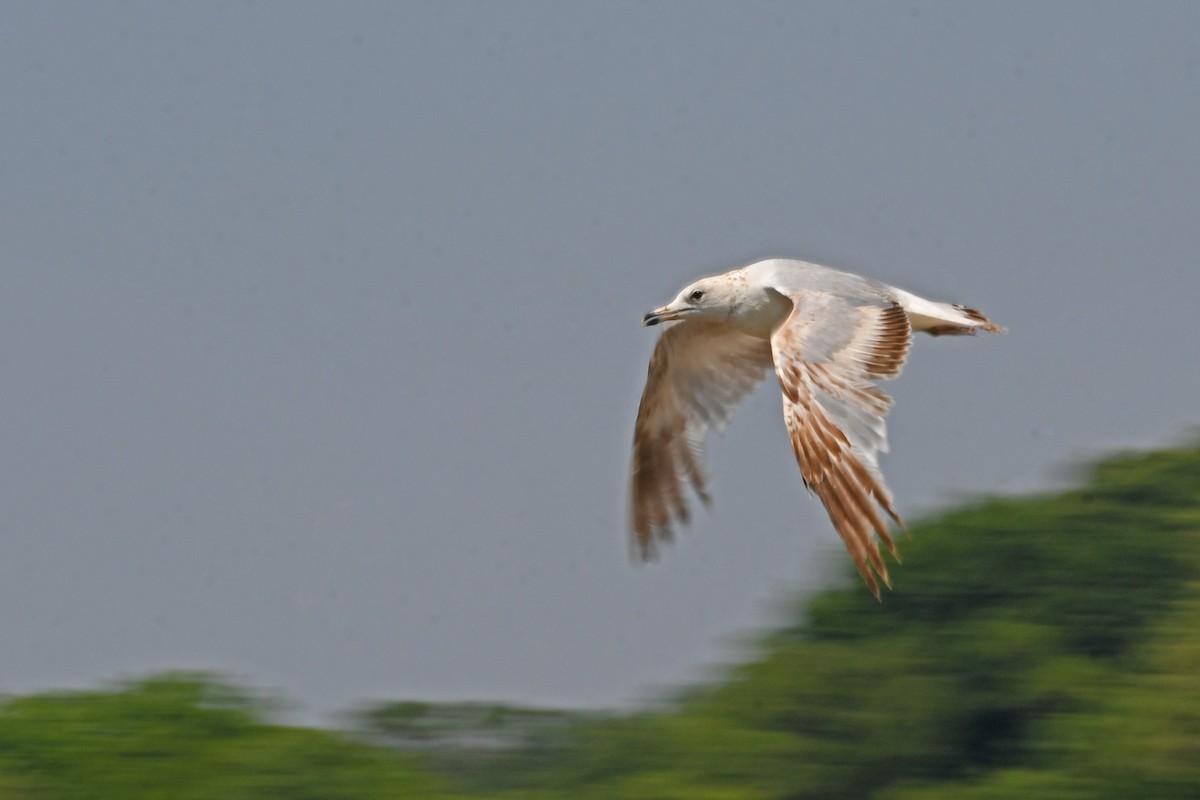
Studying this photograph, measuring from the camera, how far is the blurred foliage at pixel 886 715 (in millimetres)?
11914

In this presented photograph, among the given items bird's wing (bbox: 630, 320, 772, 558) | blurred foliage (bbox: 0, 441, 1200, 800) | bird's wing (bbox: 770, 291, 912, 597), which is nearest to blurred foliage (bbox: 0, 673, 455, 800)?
blurred foliage (bbox: 0, 441, 1200, 800)

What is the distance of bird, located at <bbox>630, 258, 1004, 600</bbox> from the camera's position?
902cm

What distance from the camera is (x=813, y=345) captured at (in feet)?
31.3

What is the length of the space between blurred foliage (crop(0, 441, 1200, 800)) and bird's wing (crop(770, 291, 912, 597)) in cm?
348

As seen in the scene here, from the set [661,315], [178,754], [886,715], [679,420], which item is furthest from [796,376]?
[886,715]

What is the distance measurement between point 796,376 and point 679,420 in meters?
3.10

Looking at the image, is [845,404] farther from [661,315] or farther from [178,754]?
[178,754]

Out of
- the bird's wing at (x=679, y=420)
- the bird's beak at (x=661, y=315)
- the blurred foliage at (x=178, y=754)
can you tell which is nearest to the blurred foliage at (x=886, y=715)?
the blurred foliage at (x=178, y=754)

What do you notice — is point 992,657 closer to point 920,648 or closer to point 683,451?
point 920,648

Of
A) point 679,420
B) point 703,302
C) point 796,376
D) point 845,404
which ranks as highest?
point 703,302

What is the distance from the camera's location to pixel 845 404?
9180mm

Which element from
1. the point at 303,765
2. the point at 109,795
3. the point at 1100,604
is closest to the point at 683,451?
the point at 303,765

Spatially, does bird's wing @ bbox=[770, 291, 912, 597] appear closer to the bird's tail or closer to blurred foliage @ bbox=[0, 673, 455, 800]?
the bird's tail

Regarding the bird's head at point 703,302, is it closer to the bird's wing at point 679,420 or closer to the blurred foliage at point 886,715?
the bird's wing at point 679,420
